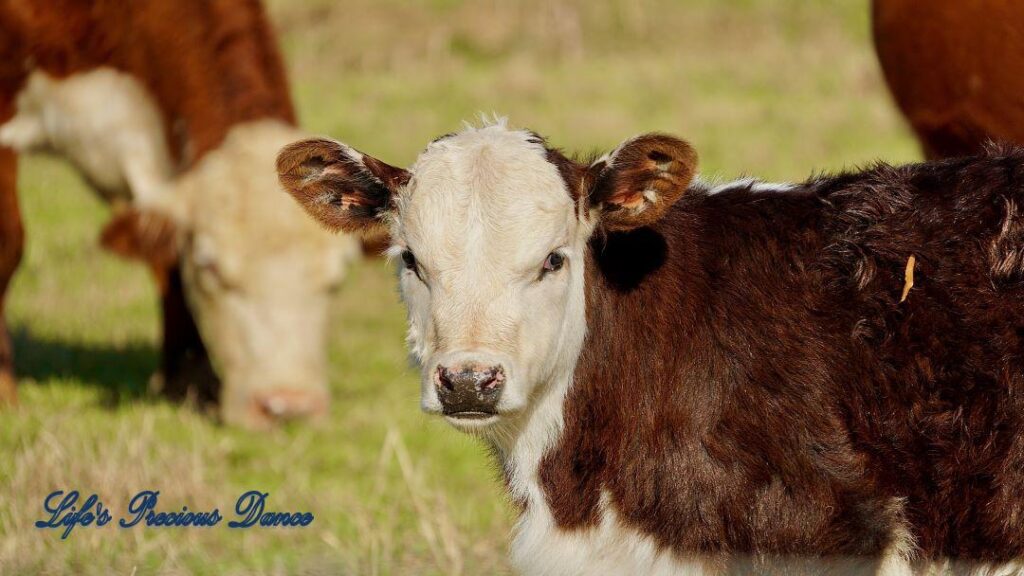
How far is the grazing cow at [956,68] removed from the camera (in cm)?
714

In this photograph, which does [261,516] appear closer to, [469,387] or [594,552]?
[594,552]

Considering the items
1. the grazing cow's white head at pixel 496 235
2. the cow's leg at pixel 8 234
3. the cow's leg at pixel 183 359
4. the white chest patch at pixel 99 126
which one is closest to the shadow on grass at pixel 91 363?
the cow's leg at pixel 183 359

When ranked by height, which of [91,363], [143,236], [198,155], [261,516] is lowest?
[91,363]

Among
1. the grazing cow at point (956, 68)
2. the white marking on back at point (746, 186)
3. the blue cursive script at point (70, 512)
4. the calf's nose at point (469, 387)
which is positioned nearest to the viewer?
the calf's nose at point (469, 387)

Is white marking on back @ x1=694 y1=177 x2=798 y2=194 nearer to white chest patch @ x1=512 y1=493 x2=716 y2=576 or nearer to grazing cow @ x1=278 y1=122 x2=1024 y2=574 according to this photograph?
grazing cow @ x1=278 y1=122 x2=1024 y2=574

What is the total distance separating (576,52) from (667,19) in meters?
2.05

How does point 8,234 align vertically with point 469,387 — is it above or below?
below

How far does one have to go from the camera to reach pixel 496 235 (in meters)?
4.80

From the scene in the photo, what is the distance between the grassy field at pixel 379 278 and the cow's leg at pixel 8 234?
316 millimetres

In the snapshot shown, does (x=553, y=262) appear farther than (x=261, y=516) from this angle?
No

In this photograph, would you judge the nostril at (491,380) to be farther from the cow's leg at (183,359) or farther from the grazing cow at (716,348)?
the cow's leg at (183,359)

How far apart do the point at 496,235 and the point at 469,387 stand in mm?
585

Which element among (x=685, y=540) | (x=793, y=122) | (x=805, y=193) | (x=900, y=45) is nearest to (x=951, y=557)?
(x=685, y=540)

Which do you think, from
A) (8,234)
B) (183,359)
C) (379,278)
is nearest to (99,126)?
(8,234)
